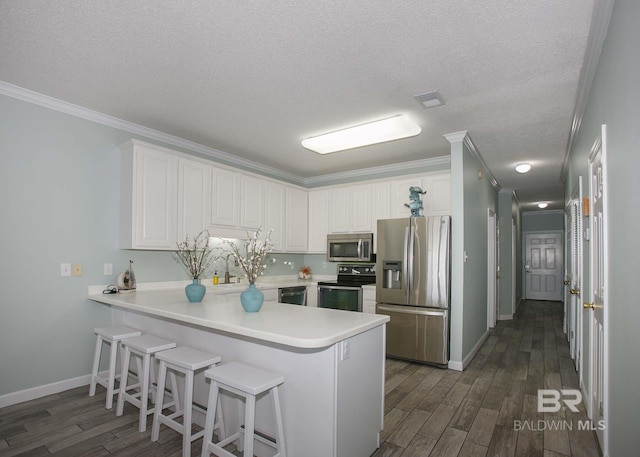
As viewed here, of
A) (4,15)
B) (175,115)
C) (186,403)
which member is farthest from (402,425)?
(4,15)

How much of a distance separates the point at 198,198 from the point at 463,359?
3520 millimetres

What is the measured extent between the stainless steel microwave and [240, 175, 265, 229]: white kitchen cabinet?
1.19 metres

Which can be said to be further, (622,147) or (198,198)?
(198,198)

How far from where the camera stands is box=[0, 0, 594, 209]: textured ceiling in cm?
197

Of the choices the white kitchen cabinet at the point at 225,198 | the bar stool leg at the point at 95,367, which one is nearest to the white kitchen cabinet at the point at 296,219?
the white kitchen cabinet at the point at 225,198

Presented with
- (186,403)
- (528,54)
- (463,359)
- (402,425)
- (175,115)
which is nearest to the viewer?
(186,403)

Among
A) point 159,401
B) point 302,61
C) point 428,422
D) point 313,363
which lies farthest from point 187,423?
point 302,61

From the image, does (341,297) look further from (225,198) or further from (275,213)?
(225,198)

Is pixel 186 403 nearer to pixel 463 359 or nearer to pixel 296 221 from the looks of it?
pixel 463 359

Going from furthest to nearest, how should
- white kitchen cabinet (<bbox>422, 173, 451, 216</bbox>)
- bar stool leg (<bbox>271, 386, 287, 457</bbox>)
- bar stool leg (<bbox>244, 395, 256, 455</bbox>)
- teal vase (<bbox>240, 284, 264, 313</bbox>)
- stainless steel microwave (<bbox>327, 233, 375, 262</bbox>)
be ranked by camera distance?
stainless steel microwave (<bbox>327, 233, 375, 262</bbox>) → white kitchen cabinet (<bbox>422, 173, 451, 216</bbox>) → teal vase (<bbox>240, 284, 264, 313</bbox>) → bar stool leg (<bbox>271, 386, 287, 457</bbox>) → bar stool leg (<bbox>244, 395, 256, 455</bbox>)

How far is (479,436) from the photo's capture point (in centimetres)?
248

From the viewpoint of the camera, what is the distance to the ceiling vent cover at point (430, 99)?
2.91 metres

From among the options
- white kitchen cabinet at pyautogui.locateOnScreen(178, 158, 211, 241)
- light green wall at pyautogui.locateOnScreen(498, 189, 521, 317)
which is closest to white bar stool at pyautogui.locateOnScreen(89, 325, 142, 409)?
white kitchen cabinet at pyautogui.locateOnScreen(178, 158, 211, 241)

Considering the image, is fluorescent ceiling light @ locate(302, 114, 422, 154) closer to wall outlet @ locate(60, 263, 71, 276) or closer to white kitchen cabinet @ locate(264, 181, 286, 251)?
white kitchen cabinet @ locate(264, 181, 286, 251)
